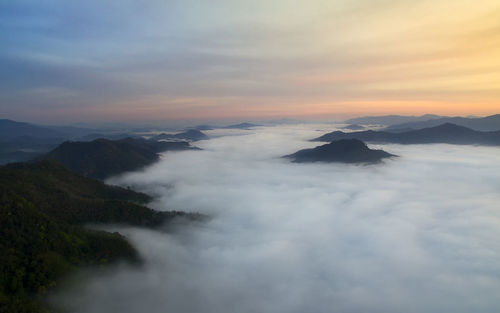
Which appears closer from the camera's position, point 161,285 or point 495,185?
point 161,285

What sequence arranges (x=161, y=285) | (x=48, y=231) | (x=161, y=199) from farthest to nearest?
1. (x=161, y=199)
2. (x=161, y=285)
3. (x=48, y=231)

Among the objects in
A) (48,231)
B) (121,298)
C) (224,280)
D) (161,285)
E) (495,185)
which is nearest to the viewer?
(48,231)

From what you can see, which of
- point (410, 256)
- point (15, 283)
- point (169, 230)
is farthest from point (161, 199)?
point (410, 256)

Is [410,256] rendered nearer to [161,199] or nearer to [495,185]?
[161,199]

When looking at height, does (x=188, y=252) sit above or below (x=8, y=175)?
below

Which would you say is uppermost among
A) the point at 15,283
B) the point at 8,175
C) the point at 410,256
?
the point at 8,175

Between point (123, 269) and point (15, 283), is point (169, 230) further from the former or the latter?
point (15, 283)
